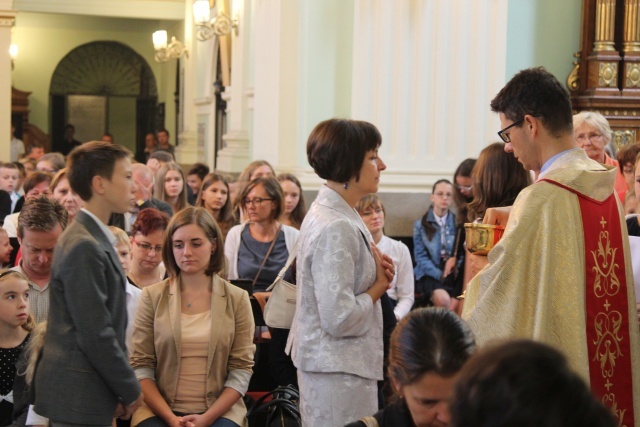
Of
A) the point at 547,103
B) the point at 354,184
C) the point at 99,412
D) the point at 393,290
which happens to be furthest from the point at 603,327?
the point at 393,290

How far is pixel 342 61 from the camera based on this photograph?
27.2 ft

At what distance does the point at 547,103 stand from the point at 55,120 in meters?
22.2

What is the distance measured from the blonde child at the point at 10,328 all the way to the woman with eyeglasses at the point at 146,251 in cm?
74

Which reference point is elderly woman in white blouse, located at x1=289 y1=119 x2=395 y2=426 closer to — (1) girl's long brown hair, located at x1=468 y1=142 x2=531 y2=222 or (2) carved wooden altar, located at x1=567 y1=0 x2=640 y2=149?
(1) girl's long brown hair, located at x1=468 y1=142 x2=531 y2=222

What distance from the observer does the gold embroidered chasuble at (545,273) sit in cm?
295

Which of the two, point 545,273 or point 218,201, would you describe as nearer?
point 545,273

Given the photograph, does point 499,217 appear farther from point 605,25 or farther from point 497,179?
point 605,25

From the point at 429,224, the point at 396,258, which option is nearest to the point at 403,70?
the point at 429,224

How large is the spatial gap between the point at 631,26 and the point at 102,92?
58.9 feet

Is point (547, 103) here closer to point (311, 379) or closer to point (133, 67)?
point (311, 379)

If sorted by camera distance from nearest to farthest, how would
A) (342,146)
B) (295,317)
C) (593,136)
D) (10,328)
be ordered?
(342,146), (295,317), (10,328), (593,136)

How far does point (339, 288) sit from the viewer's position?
131 inches

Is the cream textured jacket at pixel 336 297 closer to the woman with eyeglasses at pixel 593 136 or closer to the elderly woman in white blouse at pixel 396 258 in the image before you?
the woman with eyeglasses at pixel 593 136

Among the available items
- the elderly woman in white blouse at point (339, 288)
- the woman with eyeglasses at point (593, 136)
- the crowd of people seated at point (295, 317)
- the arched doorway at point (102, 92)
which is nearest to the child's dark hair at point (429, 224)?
the crowd of people seated at point (295, 317)
